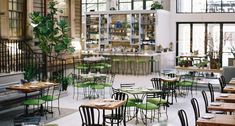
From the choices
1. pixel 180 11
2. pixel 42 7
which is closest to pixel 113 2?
pixel 180 11

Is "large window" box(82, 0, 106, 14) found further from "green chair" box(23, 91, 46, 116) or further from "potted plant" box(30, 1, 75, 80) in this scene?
"green chair" box(23, 91, 46, 116)

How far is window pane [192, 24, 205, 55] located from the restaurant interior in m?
0.05

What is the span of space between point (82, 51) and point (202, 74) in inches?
223

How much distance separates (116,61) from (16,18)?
556 cm

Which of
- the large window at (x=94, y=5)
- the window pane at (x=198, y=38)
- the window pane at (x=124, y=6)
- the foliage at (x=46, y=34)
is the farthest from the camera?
the large window at (x=94, y=5)

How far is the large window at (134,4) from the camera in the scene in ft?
63.8

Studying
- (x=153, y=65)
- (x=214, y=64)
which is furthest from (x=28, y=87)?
(x=153, y=65)

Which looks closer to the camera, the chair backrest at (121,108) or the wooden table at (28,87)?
the chair backrest at (121,108)

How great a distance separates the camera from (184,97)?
442 inches

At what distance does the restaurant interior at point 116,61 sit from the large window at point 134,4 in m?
0.06

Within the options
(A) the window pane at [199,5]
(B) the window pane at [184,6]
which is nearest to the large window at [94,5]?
(B) the window pane at [184,6]

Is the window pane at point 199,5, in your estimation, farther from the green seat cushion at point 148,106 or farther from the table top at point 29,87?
the green seat cushion at point 148,106

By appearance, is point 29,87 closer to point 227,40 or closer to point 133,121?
point 133,121

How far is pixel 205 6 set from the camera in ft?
60.7
